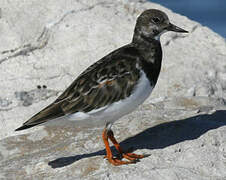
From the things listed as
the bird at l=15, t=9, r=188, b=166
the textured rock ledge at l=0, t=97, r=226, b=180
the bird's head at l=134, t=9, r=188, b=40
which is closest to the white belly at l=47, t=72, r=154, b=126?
the bird at l=15, t=9, r=188, b=166

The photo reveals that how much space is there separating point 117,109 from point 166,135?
1610mm

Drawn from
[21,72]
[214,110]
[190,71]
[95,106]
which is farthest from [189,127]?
[21,72]

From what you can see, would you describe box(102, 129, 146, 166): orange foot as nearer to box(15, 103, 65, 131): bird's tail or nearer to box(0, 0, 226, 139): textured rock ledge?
box(15, 103, 65, 131): bird's tail

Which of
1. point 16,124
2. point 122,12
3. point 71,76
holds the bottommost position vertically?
point 16,124

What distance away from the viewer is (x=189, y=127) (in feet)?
31.7

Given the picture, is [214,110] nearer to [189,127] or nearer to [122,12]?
[189,127]

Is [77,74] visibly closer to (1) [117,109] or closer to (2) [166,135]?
(2) [166,135]

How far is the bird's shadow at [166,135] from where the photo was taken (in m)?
8.95

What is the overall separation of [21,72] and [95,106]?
466 cm

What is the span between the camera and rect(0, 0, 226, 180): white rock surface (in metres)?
8.42

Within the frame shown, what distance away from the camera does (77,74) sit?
12.4 m

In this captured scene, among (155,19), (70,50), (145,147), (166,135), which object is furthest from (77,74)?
(145,147)

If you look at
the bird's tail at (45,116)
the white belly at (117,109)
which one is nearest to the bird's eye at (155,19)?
the white belly at (117,109)

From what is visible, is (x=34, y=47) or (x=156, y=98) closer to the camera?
(x=156, y=98)
